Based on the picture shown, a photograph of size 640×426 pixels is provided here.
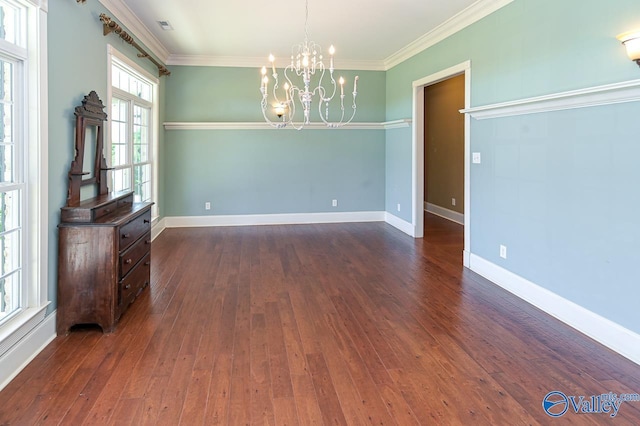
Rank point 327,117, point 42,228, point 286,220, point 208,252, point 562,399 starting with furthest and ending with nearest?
1. point 286,220
2. point 327,117
3. point 208,252
4. point 42,228
5. point 562,399

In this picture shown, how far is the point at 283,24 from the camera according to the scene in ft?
17.1

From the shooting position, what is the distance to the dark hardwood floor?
217cm

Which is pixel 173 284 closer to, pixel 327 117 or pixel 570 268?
pixel 570 268

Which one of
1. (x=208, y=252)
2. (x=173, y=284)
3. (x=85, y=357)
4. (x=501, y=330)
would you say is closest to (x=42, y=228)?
(x=85, y=357)

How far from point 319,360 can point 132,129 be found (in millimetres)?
4092

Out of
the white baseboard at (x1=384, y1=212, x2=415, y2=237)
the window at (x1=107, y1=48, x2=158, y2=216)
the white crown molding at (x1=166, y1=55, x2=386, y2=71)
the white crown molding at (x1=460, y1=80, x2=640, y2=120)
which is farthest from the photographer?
the white crown molding at (x1=166, y1=55, x2=386, y2=71)

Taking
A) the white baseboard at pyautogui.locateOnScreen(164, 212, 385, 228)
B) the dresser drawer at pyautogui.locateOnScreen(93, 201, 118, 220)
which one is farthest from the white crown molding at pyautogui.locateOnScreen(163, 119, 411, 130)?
the dresser drawer at pyautogui.locateOnScreen(93, 201, 118, 220)

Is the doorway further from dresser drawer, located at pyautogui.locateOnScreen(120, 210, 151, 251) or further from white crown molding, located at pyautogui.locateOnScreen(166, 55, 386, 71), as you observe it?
dresser drawer, located at pyautogui.locateOnScreen(120, 210, 151, 251)

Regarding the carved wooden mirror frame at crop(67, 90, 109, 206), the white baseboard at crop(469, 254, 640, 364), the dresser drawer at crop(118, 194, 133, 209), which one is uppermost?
the carved wooden mirror frame at crop(67, 90, 109, 206)

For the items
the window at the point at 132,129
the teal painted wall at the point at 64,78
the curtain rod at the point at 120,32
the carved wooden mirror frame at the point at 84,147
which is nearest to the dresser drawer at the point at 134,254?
the teal painted wall at the point at 64,78

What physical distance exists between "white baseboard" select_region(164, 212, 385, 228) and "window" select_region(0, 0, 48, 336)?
4500mm

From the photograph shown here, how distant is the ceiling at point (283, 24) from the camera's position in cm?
448

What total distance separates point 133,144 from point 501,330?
4.78 m

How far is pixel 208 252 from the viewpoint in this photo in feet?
18.3
